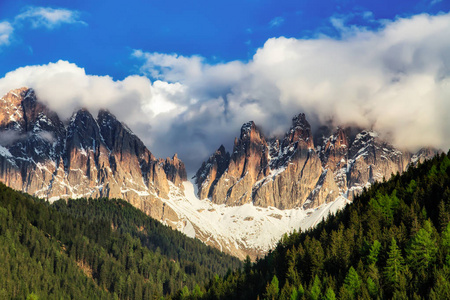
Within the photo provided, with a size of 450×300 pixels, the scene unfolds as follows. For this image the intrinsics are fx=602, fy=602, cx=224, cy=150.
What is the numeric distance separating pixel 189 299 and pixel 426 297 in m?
73.1

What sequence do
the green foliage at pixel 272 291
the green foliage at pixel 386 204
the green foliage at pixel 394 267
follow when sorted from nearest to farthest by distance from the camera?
the green foliage at pixel 394 267 < the green foliage at pixel 272 291 < the green foliage at pixel 386 204

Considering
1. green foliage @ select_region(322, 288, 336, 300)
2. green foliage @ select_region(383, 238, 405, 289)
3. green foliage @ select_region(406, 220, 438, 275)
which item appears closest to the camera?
green foliage @ select_region(322, 288, 336, 300)

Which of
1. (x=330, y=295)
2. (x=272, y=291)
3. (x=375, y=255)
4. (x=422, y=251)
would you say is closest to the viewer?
(x=330, y=295)

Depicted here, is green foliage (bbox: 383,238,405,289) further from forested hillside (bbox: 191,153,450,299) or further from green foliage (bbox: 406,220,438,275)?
green foliage (bbox: 406,220,438,275)

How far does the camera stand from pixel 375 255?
123938 mm

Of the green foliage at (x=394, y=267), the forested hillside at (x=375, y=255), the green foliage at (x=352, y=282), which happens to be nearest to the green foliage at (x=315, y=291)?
the forested hillside at (x=375, y=255)

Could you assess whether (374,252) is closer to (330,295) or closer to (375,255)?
(375,255)

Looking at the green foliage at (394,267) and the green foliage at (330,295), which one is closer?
the green foliage at (330,295)

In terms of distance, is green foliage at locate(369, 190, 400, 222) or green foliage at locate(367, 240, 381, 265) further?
green foliage at locate(369, 190, 400, 222)

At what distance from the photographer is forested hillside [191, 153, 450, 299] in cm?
11162

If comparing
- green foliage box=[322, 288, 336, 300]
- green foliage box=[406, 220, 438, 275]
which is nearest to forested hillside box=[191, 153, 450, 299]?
green foliage box=[406, 220, 438, 275]

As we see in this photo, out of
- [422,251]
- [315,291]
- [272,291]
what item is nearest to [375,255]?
[422,251]

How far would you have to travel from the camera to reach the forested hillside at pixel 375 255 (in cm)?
11162

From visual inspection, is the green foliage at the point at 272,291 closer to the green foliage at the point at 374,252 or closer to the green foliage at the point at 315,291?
the green foliage at the point at 315,291
